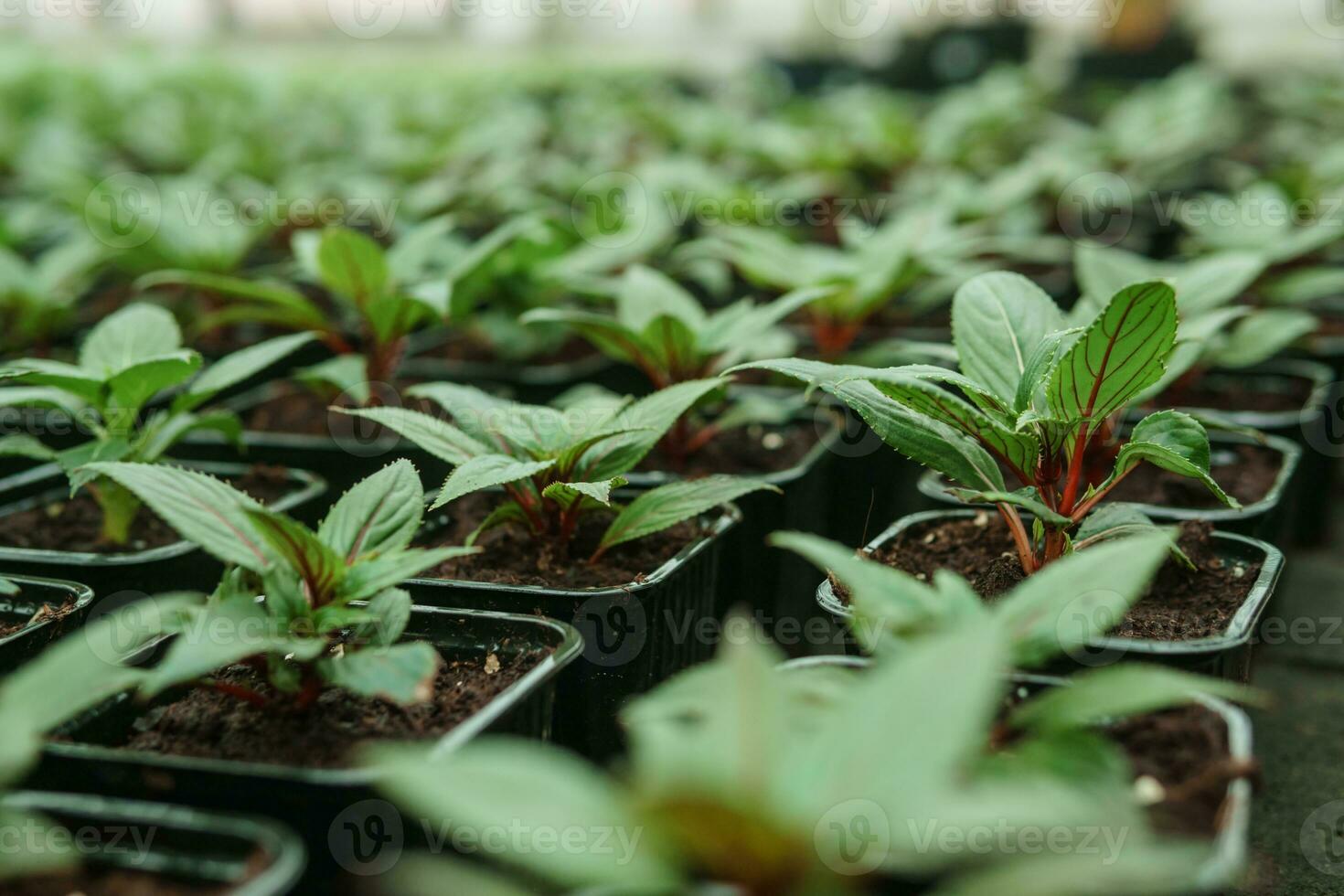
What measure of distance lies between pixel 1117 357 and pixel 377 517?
80 cm

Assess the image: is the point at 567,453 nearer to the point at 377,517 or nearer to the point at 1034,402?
the point at 377,517

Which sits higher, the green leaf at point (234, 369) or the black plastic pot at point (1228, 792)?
the green leaf at point (234, 369)

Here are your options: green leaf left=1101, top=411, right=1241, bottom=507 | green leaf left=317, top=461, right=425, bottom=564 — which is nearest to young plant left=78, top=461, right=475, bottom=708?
green leaf left=317, top=461, right=425, bottom=564

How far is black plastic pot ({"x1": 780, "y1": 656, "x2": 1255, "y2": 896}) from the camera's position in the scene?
0.86 meters

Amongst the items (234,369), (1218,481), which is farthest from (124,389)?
(1218,481)

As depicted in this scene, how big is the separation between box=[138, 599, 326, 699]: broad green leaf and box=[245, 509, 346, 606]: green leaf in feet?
0.17

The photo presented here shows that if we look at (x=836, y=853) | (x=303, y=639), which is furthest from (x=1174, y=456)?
(x=303, y=639)

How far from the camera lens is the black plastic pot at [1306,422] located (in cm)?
223

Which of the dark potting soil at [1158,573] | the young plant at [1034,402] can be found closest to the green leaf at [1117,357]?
the young plant at [1034,402]

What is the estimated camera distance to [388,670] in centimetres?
114

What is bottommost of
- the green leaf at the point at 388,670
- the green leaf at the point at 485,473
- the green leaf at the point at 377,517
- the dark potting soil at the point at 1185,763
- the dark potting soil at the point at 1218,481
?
the dark potting soil at the point at 1218,481

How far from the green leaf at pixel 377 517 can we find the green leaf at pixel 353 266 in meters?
1.04

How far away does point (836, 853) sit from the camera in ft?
2.67

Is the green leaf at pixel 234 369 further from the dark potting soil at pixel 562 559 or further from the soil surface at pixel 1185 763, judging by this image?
the soil surface at pixel 1185 763
